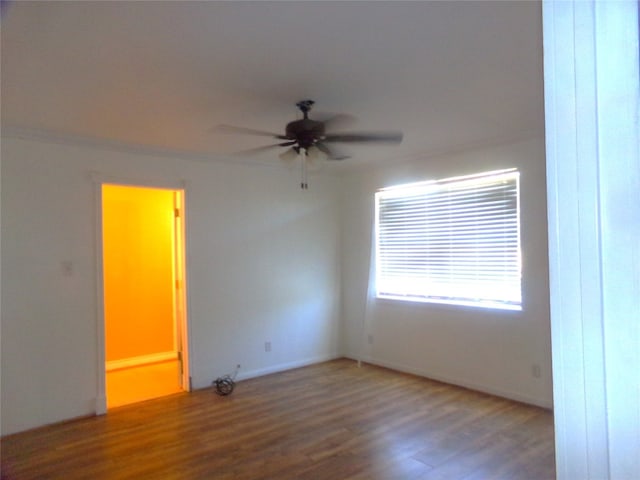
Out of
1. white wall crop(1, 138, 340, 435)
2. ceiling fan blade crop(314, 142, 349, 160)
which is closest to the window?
white wall crop(1, 138, 340, 435)

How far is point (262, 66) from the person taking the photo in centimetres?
234

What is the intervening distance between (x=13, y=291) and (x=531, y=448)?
4.14m

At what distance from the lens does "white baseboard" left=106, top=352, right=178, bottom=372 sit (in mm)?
5136

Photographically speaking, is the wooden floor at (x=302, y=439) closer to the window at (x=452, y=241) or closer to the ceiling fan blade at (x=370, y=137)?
the window at (x=452, y=241)

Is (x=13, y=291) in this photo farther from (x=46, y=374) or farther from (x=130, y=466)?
(x=130, y=466)

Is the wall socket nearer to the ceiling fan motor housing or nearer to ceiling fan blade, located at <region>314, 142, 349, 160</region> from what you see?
ceiling fan blade, located at <region>314, 142, 349, 160</region>

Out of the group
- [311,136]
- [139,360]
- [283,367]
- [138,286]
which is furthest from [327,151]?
[139,360]

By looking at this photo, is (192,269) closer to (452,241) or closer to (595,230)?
(452,241)

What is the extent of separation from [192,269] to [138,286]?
1.53 meters

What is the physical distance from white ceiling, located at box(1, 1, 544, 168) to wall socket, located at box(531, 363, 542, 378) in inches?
82.1

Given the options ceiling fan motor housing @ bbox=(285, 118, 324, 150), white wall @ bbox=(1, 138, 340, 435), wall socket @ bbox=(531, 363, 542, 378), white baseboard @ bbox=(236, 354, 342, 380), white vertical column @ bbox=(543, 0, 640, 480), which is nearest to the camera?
white vertical column @ bbox=(543, 0, 640, 480)

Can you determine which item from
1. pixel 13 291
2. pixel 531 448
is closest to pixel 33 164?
pixel 13 291

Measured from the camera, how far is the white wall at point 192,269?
3.40 metres

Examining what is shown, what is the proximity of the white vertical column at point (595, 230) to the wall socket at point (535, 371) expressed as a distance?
12.2 feet
